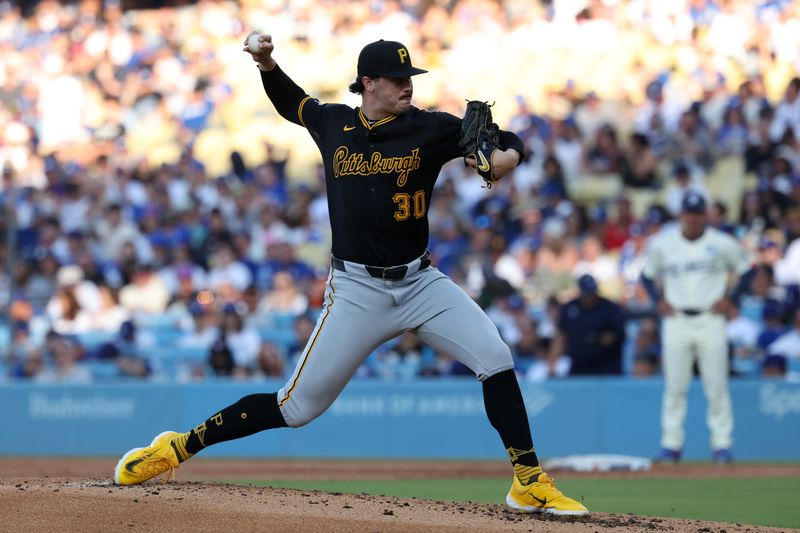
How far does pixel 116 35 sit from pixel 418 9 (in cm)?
575

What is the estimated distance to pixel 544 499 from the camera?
19.0ft

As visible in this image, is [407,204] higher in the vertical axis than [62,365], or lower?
lower

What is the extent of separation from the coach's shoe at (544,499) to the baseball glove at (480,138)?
→ 1390mm

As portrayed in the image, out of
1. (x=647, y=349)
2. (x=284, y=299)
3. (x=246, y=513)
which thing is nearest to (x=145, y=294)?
(x=284, y=299)

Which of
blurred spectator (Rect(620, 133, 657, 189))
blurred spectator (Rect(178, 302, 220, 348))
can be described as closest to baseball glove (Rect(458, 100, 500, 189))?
blurred spectator (Rect(178, 302, 220, 348))

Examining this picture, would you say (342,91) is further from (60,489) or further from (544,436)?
(60,489)

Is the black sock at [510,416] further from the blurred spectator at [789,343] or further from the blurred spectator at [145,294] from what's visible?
the blurred spectator at [145,294]

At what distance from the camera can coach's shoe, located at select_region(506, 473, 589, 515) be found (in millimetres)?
5785

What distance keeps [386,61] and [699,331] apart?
5.81 m

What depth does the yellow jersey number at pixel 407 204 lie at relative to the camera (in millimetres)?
5836

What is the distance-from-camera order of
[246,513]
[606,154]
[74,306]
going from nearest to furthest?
[246,513], [74,306], [606,154]

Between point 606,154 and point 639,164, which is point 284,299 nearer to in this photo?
point 606,154

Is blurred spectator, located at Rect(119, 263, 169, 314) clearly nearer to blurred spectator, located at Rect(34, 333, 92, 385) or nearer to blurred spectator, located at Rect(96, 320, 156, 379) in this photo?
blurred spectator, located at Rect(96, 320, 156, 379)

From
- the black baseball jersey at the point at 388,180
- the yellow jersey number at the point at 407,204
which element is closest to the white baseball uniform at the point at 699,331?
the black baseball jersey at the point at 388,180
